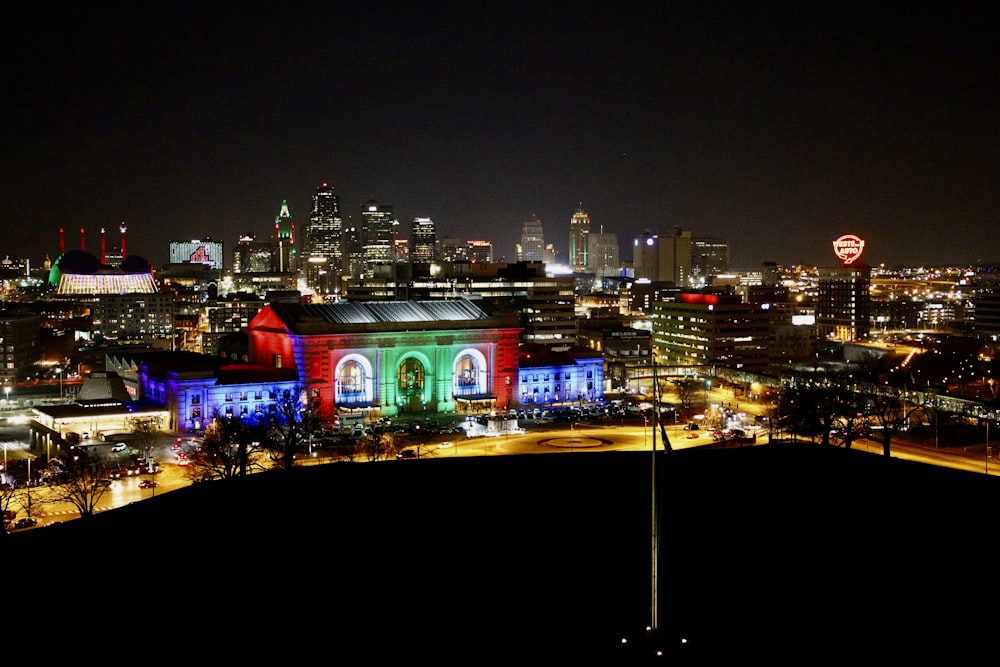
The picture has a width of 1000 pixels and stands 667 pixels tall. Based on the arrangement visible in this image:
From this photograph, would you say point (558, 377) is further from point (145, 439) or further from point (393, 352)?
point (145, 439)

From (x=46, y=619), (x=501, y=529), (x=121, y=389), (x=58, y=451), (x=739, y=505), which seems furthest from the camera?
(x=121, y=389)

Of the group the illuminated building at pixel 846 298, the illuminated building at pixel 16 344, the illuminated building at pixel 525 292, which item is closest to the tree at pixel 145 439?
the illuminated building at pixel 16 344

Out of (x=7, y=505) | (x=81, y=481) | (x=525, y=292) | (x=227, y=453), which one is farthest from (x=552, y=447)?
(x=525, y=292)

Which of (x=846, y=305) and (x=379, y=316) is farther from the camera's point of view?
(x=846, y=305)

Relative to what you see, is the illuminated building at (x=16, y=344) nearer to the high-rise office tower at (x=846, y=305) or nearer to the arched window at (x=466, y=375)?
the arched window at (x=466, y=375)

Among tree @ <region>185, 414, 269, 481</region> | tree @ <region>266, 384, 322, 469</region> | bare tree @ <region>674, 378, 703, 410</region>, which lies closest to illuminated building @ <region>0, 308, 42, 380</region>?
tree @ <region>266, 384, 322, 469</region>

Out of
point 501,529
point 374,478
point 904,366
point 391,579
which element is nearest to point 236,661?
point 391,579

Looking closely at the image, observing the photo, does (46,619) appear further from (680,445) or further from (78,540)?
(680,445)
